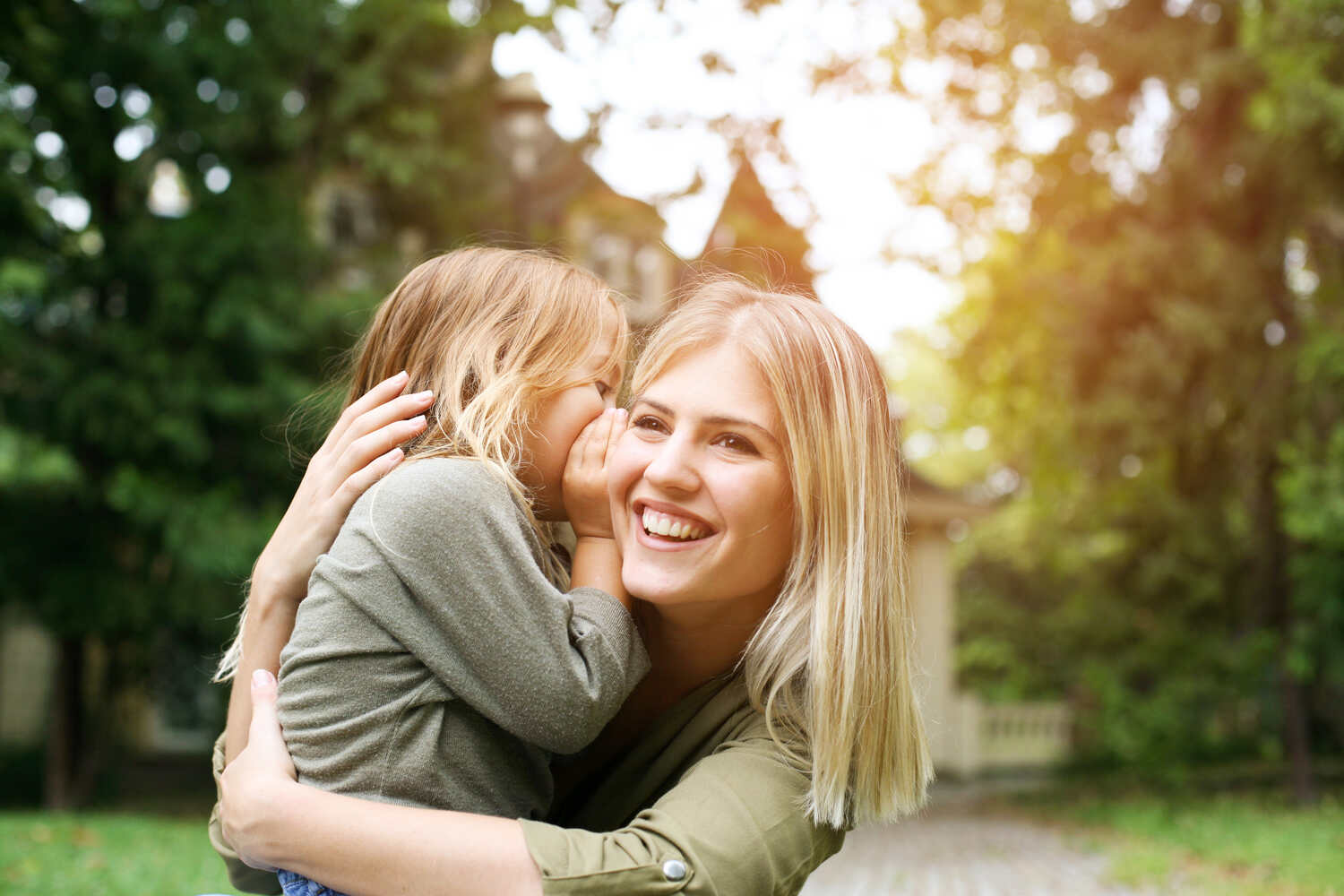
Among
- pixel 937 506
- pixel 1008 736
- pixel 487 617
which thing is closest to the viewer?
pixel 487 617

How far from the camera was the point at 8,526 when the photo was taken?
1112 centimetres

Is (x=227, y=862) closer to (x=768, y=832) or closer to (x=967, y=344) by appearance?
(x=768, y=832)

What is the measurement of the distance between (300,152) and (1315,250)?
34.2 feet

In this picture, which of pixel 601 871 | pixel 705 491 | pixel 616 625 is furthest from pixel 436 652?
pixel 705 491

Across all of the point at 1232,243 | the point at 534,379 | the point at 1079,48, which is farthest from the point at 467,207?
the point at 534,379

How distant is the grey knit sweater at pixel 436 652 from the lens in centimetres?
200

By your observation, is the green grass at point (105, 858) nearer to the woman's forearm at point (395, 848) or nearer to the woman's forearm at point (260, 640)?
the woman's forearm at point (260, 640)

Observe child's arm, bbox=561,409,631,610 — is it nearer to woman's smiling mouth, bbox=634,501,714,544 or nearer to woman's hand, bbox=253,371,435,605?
woman's smiling mouth, bbox=634,501,714,544

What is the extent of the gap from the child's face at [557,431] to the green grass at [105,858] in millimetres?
5611

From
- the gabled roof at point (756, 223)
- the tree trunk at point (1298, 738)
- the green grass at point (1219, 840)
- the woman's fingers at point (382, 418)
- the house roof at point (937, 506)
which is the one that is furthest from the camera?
the house roof at point (937, 506)

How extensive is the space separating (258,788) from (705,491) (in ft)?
2.97

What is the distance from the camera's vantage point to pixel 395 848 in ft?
6.21

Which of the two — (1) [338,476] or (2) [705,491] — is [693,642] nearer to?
(2) [705,491]

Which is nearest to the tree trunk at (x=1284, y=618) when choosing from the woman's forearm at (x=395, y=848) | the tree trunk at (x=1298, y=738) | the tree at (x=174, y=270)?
the tree trunk at (x=1298, y=738)
